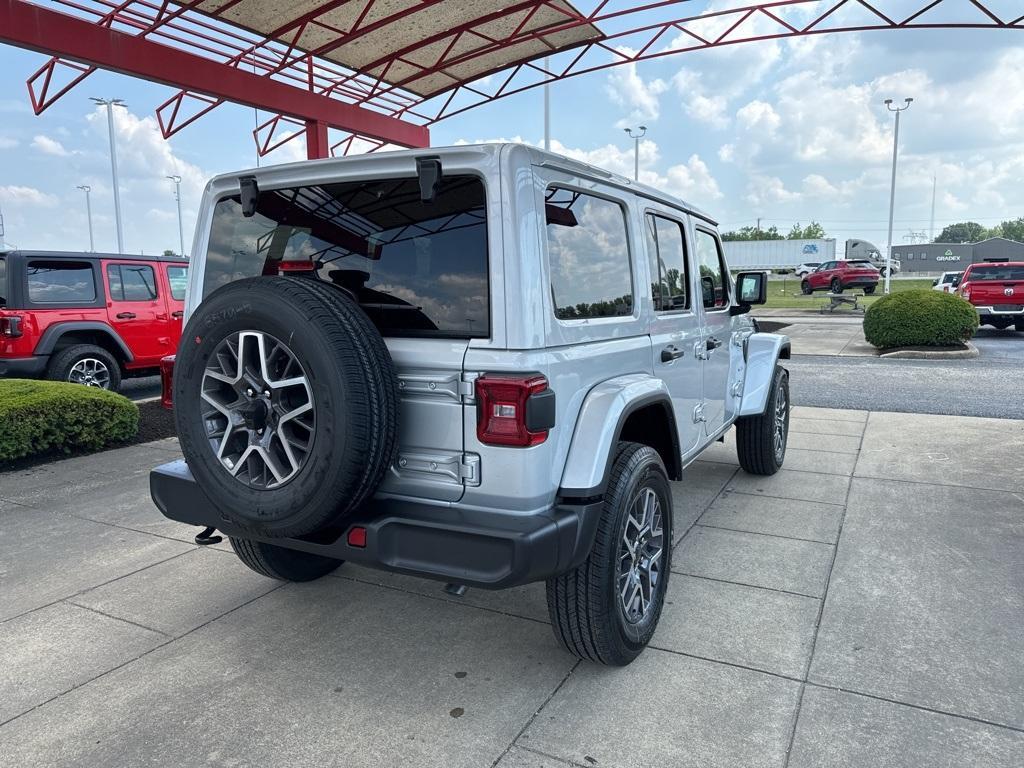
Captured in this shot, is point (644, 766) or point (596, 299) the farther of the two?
point (596, 299)

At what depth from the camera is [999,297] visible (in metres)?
16.6

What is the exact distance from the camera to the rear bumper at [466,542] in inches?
90.9

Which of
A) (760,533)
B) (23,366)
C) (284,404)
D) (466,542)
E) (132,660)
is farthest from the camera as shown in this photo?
(23,366)

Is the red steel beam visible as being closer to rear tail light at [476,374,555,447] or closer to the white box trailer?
rear tail light at [476,374,555,447]

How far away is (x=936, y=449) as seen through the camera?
652cm

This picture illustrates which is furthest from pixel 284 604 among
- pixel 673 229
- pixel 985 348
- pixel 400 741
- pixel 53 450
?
pixel 985 348

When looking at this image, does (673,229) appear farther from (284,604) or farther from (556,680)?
(284,604)

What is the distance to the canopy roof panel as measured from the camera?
9.73 m

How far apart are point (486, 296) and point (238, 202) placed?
1.37 metres

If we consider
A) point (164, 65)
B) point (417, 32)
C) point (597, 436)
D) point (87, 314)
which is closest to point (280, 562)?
point (597, 436)

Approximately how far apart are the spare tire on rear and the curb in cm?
1314

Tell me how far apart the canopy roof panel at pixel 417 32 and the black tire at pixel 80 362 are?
459cm

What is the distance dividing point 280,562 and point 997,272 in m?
19.3

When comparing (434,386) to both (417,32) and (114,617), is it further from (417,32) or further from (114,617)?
(417,32)
